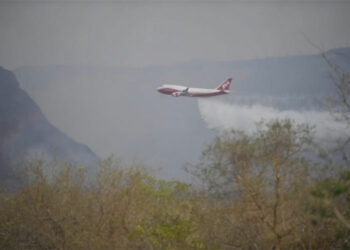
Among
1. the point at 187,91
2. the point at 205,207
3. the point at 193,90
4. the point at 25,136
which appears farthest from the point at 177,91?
the point at 205,207

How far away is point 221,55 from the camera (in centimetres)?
2370

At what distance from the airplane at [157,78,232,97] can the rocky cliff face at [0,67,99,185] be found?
5.42m

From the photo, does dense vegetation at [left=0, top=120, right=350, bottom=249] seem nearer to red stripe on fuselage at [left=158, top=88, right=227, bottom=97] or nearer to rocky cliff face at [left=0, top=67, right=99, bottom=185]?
rocky cliff face at [left=0, top=67, right=99, bottom=185]

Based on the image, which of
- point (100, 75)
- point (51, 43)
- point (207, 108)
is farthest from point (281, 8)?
point (51, 43)

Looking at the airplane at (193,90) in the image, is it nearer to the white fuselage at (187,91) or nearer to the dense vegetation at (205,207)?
the white fuselage at (187,91)

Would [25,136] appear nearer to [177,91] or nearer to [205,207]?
[177,91]

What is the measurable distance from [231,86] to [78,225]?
13022 mm

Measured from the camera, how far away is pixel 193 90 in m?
23.0

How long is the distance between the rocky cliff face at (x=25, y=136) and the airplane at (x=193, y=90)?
542 cm

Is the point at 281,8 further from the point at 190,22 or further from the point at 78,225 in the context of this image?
the point at 78,225

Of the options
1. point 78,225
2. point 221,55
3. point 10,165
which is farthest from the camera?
point 221,55

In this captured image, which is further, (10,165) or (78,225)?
(10,165)

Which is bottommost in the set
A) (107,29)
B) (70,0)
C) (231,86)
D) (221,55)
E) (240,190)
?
(240,190)

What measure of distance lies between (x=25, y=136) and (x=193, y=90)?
31.7ft
